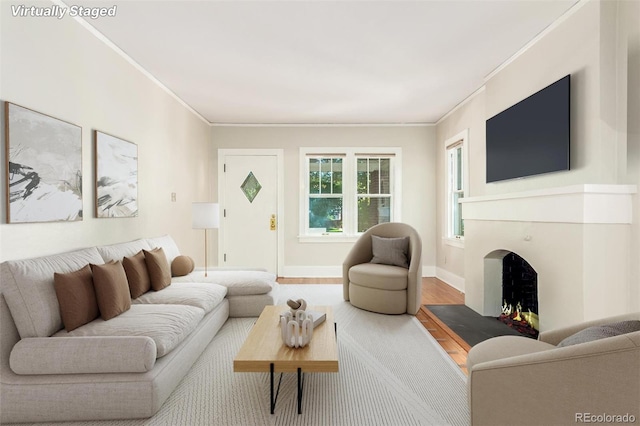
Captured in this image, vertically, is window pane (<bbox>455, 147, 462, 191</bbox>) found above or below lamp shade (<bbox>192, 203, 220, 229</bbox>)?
above

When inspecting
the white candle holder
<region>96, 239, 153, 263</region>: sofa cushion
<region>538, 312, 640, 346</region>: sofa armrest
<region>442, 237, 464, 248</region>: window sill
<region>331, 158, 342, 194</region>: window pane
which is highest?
<region>331, 158, 342, 194</region>: window pane

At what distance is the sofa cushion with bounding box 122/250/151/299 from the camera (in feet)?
9.62

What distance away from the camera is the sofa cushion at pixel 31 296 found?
200 centimetres

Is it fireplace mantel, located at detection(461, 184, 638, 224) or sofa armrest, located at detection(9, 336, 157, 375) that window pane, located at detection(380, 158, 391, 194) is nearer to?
fireplace mantel, located at detection(461, 184, 638, 224)

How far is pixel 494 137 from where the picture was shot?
375cm

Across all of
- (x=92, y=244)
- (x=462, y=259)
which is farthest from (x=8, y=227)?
(x=462, y=259)

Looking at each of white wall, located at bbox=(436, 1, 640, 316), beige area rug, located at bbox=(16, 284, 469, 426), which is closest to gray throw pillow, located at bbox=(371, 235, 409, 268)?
beige area rug, located at bbox=(16, 284, 469, 426)

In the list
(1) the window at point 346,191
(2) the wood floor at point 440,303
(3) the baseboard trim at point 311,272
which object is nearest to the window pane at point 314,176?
(1) the window at point 346,191

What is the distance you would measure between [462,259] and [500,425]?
148 inches

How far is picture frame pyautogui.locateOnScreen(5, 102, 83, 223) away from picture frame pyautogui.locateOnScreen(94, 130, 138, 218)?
0.80 feet

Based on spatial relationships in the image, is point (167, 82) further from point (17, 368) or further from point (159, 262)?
point (17, 368)

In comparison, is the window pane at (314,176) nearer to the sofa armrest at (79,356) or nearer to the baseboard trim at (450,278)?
the baseboard trim at (450,278)

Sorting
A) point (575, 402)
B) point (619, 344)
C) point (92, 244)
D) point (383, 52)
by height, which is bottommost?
point (575, 402)

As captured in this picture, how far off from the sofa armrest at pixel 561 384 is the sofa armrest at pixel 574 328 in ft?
2.23
